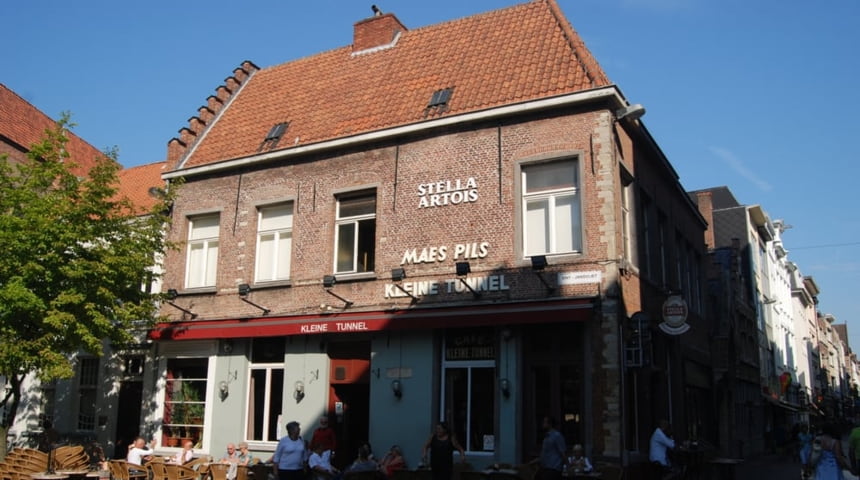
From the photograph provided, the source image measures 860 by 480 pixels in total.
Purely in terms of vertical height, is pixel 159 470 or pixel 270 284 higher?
pixel 270 284

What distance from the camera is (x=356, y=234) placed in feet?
55.3

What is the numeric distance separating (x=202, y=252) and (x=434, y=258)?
22.1ft

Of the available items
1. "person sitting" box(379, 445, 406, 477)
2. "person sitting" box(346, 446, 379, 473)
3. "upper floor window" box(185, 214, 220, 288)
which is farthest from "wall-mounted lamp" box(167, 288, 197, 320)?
"person sitting" box(346, 446, 379, 473)

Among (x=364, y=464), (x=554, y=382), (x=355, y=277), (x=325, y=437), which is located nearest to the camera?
(x=364, y=464)

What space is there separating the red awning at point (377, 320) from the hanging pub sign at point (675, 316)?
7.74 feet

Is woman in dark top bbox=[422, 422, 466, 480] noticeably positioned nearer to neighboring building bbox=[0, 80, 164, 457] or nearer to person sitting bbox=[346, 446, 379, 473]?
person sitting bbox=[346, 446, 379, 473]

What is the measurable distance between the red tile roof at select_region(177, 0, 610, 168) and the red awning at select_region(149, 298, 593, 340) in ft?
13.5

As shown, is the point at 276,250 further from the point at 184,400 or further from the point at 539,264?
the point at 539,264

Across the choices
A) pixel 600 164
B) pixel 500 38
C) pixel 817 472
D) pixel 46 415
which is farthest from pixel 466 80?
pixel 46 415

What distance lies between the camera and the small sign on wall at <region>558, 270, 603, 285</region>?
13789 mm

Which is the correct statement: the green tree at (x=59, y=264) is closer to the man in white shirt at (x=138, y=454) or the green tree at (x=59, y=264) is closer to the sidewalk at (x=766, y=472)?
the man in white shirt at (x=138, y=454)

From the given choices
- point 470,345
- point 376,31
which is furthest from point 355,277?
point 376,31

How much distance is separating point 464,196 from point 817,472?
7781 mm

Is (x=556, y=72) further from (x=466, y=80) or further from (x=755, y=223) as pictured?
(x=755, y=223)
